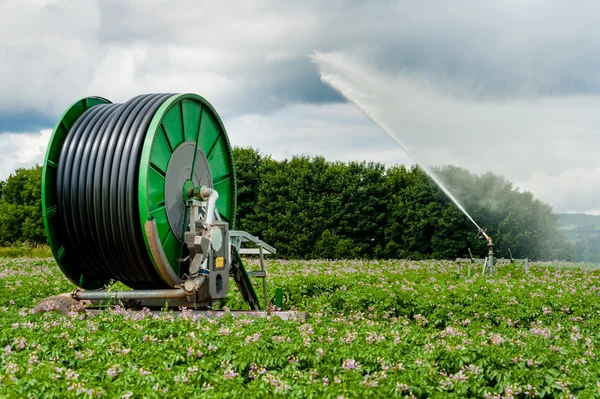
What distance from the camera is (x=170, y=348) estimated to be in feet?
20.7

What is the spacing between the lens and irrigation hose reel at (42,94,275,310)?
371 inches

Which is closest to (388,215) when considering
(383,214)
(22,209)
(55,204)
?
(383,214)

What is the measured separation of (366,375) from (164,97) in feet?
20.7

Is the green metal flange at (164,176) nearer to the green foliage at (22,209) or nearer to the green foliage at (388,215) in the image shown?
the green foliage at (388,215)

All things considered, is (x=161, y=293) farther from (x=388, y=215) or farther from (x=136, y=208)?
(x=388, y=215)

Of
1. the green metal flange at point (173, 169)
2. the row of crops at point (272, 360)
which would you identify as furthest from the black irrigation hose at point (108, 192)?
the row of crops at point (272, 360)

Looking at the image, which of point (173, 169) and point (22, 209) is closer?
point (173, 169)

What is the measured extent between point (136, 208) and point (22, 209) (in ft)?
170

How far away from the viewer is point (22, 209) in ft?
185

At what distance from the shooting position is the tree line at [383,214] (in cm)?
3188

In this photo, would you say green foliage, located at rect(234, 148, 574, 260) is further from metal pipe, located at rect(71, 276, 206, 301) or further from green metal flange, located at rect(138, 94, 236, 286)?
metal pipe, located at rect(71, 276, 206, 301)

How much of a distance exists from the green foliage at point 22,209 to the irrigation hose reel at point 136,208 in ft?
145

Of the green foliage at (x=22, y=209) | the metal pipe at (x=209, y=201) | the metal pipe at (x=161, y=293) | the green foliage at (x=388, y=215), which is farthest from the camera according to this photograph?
the green foliage at (x=22, y=209)

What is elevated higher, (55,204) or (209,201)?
(209,201)
